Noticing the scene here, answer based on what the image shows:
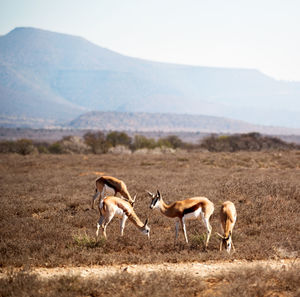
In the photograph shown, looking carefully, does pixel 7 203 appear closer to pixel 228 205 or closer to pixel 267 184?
pixel 228 205

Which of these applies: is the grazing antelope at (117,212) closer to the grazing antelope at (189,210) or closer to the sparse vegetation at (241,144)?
the grazing antelope at (189,210)

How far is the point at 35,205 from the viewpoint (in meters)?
14.2

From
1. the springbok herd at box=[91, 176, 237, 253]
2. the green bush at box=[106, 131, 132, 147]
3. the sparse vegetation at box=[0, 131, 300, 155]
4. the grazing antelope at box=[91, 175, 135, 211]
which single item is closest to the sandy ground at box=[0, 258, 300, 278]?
the springbok herd at box=[91, 176, 237, 253]

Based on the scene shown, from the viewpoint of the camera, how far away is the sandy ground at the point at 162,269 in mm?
7916

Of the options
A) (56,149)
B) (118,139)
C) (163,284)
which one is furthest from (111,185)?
(118,139)

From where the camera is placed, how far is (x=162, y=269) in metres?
8.25

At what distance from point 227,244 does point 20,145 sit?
4692cm

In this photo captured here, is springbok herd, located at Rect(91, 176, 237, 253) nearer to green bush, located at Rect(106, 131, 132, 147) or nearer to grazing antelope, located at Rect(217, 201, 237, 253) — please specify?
grazing antelope, located at Rect(217, 201, 237, 253)

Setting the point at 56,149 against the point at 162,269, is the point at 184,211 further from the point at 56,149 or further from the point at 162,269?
the point at 56,149

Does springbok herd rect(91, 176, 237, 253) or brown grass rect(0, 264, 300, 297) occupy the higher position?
springbok herd rect(91, 176, 237, 253)

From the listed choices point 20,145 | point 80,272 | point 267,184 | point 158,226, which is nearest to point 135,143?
point 20,145

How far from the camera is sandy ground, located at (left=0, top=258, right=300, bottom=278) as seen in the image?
312 inches

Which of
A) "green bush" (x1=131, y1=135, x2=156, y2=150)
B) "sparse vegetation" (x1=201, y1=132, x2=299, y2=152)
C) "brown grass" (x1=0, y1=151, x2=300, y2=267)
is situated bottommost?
"green bush" (x1=131, y1=135, x2=156, y2=150)

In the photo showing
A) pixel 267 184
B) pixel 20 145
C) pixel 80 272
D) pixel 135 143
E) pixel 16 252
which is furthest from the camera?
pixel 135 143
